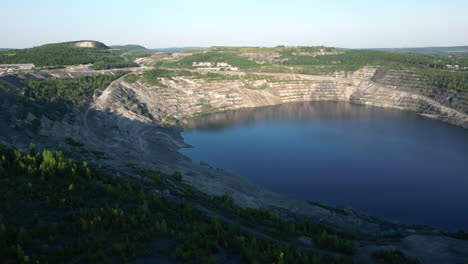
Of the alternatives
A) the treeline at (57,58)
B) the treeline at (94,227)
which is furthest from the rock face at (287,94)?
the treeline at (94,227)

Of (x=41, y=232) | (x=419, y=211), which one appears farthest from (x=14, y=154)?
(x=419, y=211)

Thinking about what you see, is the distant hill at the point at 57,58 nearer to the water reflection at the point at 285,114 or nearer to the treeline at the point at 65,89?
the treeline at the point at 65,89

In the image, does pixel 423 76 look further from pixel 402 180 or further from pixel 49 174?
pixel 49 174

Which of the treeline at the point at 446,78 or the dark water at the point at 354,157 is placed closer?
the dark water at the point at 354,157

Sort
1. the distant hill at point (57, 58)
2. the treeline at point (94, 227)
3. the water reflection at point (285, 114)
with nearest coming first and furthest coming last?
the treeline at point (94, 227) → the water reflection at point (285, 114) → the distant hill at point (57, 58)

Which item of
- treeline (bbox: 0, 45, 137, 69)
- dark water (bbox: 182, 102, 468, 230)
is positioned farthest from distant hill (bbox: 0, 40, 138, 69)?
dark water (bbox: 182, 102, 468, 230)

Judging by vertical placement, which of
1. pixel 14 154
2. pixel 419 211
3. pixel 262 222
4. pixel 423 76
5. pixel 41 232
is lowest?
pixel 419 211
